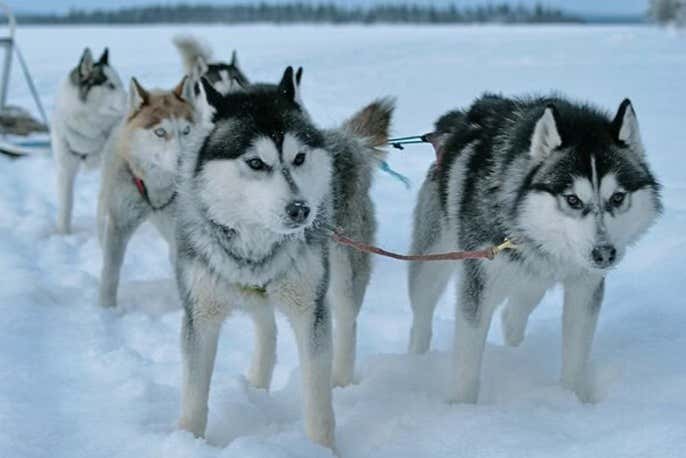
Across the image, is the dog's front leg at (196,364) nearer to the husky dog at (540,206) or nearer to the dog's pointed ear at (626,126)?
the husky dog at (540,206)

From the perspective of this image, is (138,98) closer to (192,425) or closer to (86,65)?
(86,65)

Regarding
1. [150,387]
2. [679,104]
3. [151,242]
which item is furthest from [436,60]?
[150,387]

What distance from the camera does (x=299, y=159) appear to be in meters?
2.80

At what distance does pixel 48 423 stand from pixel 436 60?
17957 millimetres

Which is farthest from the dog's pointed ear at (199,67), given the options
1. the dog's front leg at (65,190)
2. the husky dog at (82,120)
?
the dog's front leg at (65,190)

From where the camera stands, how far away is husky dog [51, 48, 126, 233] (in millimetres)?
6660

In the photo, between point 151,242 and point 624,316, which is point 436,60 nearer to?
point 151,242

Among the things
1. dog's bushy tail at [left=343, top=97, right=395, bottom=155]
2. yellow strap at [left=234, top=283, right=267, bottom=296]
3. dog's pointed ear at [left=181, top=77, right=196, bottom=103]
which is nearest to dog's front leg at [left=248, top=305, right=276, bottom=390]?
yellow strap at [left=234, top=283, right=267, bottom=296]

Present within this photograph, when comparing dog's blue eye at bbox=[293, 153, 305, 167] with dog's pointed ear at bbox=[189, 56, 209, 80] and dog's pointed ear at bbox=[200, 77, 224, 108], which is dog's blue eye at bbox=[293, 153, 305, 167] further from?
dog's pointed ear at bbox=[189, 56, 209, 80]

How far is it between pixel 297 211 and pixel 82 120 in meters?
4.58

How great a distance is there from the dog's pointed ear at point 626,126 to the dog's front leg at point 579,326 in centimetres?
56

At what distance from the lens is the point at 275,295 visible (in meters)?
2.95

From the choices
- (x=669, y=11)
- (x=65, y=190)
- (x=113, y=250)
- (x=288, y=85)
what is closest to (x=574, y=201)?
(x=288, y=85)

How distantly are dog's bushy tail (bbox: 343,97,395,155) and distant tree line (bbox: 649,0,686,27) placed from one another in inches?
1460
